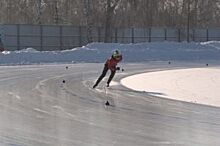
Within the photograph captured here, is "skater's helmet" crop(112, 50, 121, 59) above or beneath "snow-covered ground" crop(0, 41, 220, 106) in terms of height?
above

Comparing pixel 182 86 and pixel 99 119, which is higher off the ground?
pixel 99 119

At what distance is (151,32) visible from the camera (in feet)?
217

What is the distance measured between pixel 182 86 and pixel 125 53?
2679cm

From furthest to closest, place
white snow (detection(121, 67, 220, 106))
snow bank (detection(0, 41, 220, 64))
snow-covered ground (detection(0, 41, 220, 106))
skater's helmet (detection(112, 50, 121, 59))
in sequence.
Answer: snow bank (detection(0, 41, 220, 64)) < skater's helmet (detection(112, 50, 121, 59)) < snow-covered ground (detection(0, 41, 220, 106)) < white snow (detection(121, 67, 220, 106))

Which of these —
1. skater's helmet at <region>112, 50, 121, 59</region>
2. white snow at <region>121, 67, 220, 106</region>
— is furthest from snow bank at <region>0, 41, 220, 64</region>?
skater's helmet at <region>112, 50, 121, 59</region>

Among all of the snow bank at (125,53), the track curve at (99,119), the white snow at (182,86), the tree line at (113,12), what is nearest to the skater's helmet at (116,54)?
the track curve at (99,119)

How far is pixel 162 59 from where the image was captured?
50.2 meters

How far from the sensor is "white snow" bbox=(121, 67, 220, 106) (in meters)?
19.1

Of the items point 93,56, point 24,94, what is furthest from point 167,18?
point 24,94

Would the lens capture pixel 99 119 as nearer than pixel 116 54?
Yes

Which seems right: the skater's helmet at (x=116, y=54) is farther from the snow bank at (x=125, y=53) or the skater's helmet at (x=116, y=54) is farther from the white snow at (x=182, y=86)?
the snow bank at (x=125, y=53)

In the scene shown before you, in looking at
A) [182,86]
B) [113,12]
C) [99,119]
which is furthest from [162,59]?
[99,119]

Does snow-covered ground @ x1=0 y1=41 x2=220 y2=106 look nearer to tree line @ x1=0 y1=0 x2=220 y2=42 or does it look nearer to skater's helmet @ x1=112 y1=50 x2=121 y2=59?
skater's helmet @ x1=112 y1=50 x2=121 y2=59

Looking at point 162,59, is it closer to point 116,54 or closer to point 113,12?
point 113,12
